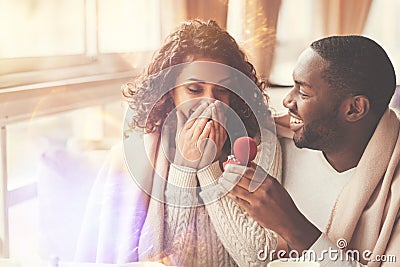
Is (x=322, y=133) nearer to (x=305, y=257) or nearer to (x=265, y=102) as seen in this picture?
(x=265, y=102)

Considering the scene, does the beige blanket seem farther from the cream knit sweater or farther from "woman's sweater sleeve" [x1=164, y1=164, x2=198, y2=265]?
"woman's sweater sleeve" [x1=164, y1=164, x2=198, y2=265]

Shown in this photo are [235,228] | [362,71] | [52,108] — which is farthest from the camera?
[52,108]

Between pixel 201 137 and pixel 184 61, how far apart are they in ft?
0.56

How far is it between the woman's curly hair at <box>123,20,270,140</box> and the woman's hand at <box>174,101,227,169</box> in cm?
5

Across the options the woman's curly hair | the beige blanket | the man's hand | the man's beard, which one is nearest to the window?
the woman's curly hair

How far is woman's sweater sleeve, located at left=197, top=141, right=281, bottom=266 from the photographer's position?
1522 millimetres

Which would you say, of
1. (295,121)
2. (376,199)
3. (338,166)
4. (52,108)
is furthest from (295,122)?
(52,108)

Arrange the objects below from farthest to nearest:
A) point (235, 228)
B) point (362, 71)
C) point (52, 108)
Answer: point (52, 108) < point (235, 228) < point (362, 71)

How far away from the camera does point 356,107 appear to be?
1440 mm

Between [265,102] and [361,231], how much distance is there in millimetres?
336

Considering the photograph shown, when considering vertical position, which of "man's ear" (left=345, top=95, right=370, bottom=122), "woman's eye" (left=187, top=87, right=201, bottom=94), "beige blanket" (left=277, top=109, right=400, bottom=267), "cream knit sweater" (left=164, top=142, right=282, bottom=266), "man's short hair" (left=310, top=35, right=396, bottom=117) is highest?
"man's short hair" (left=310, top=35, right=396, bottom=117)

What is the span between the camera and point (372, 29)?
144 centimetres

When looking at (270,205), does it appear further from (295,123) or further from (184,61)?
(184,61)

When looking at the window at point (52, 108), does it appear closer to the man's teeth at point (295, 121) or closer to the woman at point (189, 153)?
the woman at point (189, 153)
